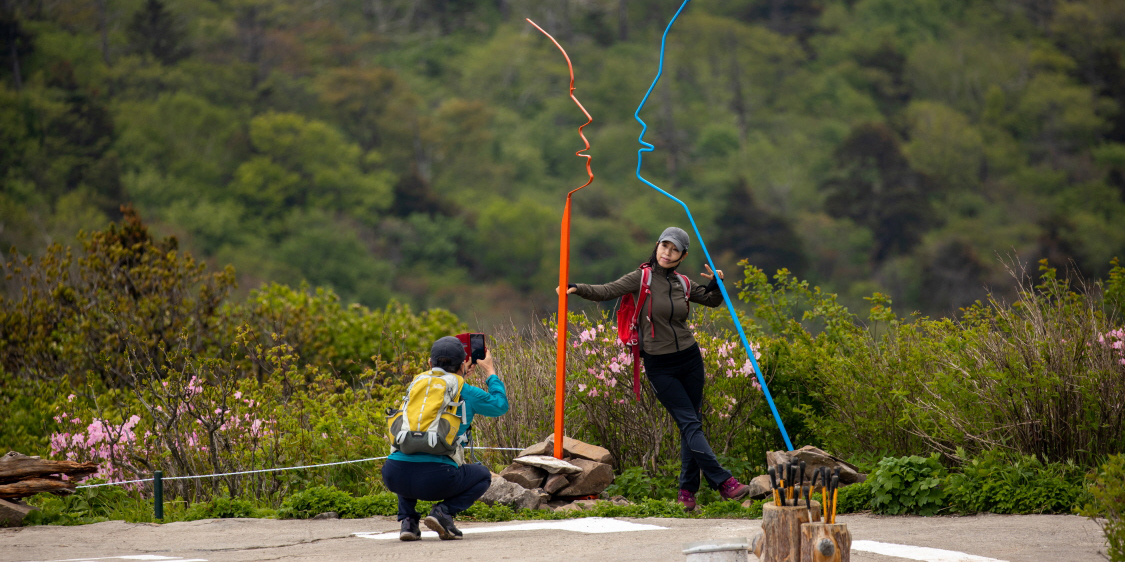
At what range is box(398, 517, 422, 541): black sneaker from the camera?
6.19m

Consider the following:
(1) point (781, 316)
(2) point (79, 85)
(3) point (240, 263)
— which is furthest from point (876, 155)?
(1) point (781, 316)

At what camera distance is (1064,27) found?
77.9 meters

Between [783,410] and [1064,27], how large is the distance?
7907cm

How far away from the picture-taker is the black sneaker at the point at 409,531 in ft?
20.3

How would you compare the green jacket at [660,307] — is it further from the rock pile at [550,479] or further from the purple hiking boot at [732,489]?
the rock pile at [550,479]

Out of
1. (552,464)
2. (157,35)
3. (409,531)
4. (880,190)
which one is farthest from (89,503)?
(157,35)

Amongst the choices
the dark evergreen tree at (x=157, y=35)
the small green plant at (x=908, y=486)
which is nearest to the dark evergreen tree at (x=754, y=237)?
the dark evergreen tree at (x=157, y=35)

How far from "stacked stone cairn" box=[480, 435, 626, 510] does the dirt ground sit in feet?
1.46

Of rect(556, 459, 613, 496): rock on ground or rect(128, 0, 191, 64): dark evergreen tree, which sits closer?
rect(556, 459, 613, 496): rock on ground

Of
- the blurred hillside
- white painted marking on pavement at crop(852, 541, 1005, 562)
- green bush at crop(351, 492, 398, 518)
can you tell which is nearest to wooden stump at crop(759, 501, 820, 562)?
white painted marking on pavement at crop(852, 541, 1005, 562)

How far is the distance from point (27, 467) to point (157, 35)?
2650 inches

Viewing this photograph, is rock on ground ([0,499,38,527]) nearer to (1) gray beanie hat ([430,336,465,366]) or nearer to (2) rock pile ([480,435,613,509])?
(2) rock pile ([480,435,613,509])

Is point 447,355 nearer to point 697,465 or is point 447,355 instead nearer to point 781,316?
point 697,465

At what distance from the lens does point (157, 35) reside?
69.2 metres
